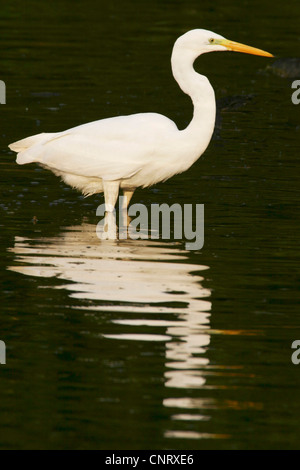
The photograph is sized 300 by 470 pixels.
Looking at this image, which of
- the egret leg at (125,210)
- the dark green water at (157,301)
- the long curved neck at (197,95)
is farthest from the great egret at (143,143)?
the dark green water at (157,301)

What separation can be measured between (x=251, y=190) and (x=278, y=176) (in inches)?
28.6

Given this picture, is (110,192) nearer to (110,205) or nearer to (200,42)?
(110,205)

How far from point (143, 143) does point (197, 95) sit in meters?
0.76

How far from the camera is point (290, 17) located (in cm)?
2722

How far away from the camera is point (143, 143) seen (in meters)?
11.0

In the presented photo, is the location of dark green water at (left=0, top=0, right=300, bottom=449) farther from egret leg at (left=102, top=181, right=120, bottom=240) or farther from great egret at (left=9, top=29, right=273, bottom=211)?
great egret at (left=9, top=29, right=273, bottom=211)

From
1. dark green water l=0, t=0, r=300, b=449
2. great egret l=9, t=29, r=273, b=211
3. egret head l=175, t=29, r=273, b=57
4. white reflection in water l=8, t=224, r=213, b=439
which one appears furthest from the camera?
egret head l=175, t=29, r=273, b=57

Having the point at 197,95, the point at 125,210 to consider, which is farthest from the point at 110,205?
the point at 197,95

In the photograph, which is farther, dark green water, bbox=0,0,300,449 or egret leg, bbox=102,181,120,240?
egret leg, bbox=102,181,120,240

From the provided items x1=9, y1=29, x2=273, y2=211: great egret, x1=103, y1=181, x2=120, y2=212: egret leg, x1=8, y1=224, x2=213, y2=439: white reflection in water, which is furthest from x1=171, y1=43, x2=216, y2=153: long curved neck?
x1=8, y1=224, x2=213, y2=439: white reflection in water

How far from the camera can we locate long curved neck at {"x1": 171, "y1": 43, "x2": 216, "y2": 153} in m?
11.1

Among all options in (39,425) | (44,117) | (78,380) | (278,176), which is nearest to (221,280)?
(78,380)

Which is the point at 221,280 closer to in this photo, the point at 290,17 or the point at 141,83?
the point at 141,83

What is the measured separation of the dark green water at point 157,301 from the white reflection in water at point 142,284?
2 centimetres
